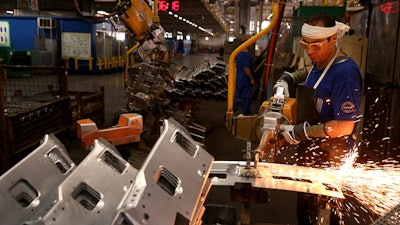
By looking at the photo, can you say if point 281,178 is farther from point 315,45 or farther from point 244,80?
point 244,80

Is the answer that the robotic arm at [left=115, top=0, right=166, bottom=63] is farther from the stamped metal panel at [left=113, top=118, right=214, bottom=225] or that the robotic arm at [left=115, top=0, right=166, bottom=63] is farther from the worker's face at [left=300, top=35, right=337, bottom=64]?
the stamped metal panel at [left=113, top=118, right=214, bottom=225]

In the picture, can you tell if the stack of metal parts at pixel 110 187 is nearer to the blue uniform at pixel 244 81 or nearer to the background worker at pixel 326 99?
the background worker at pixel 326 99

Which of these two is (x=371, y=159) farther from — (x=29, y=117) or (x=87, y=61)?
(x=87, y=61)

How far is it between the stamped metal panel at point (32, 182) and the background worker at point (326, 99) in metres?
1.41

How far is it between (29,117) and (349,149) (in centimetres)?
429

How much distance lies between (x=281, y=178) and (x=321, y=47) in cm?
98

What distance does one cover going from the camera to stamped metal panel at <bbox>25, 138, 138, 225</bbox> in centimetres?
148

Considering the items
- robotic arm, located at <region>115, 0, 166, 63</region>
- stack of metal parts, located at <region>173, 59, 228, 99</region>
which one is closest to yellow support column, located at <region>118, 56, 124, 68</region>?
stack of metal parts, located at <region>173, 59, 228, 99</region>

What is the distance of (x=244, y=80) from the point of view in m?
8.16

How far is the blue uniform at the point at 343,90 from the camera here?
8.54 ft

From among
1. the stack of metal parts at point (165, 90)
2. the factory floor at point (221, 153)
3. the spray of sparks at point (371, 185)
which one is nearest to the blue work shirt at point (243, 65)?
the stack of metal parts at point (165, 90)

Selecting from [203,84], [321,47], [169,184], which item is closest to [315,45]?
[321,47]

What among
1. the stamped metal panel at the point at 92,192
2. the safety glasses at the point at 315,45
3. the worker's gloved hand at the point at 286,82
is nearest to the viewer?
the stamped metal panel at the point at 92,192

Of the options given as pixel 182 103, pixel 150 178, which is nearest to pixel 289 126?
pixel 150 178
